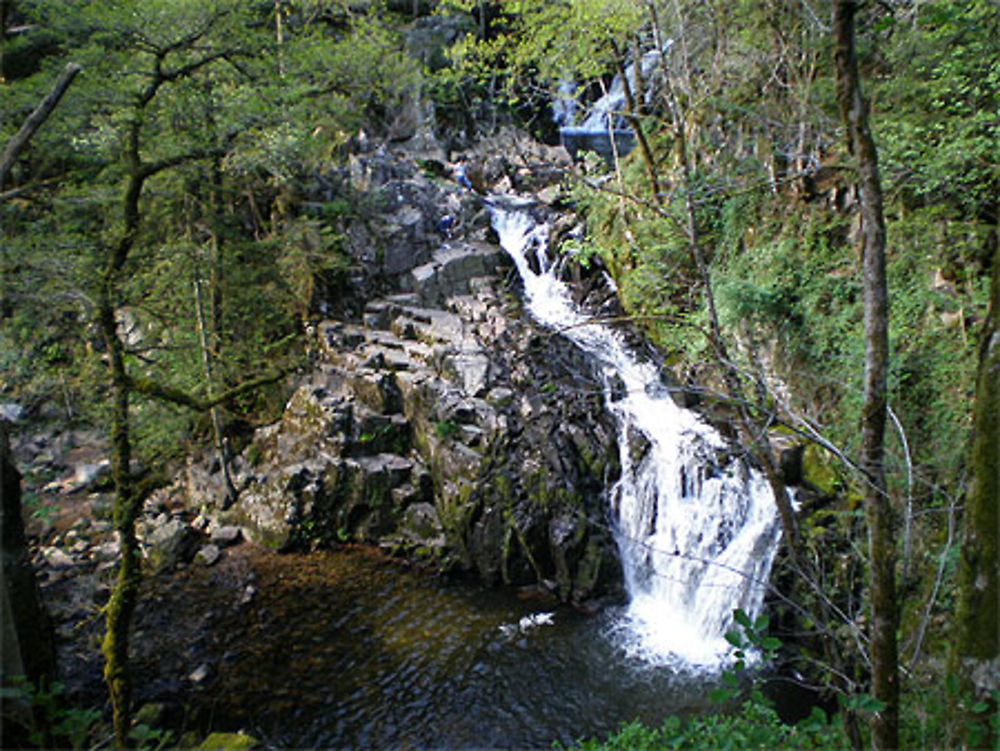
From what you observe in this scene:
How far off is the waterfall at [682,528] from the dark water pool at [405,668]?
760 millimetres

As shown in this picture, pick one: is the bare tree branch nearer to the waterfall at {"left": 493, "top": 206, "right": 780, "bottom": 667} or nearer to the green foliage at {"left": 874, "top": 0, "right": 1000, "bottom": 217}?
the waterfall at {"left": 493, "top": 206, "right": 780, "bottom": 667}

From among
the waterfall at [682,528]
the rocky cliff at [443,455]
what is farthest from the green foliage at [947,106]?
the rocky cliff at [443,455]

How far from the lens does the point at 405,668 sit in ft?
25.5

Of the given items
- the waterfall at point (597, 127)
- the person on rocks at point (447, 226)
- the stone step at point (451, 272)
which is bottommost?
the stone step at point (451, 272)

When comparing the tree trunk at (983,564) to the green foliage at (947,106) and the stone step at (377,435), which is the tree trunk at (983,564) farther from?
the stone step at (377,435)

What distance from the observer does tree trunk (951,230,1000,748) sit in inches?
101

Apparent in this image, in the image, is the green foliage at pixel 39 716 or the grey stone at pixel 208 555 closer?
the green foliage at pixel 39 716

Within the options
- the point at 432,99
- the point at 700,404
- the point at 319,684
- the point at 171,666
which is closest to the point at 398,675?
the point at 319,684

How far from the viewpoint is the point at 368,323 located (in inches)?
565

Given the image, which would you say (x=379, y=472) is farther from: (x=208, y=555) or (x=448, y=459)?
(x=208, y=555)

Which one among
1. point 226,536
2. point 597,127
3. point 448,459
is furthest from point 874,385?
point 597,127

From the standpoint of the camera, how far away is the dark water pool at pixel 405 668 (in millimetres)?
6785

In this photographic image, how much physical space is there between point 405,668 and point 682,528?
4.80 m

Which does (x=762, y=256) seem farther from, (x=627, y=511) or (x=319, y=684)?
(x=319, y=684)
